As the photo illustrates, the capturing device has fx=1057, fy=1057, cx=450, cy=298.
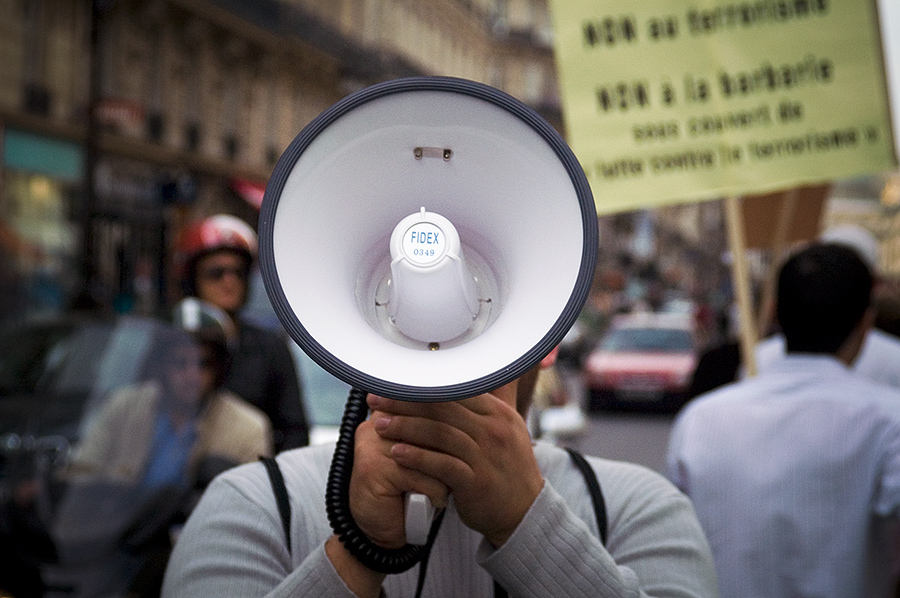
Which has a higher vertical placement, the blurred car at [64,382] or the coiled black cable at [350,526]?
the blurred car at [64,382]

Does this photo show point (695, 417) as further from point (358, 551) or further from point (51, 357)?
point (51, 357)

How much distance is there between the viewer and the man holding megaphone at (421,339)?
1140 mm

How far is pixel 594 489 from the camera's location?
1.47 meters

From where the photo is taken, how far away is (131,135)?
64.4 feet

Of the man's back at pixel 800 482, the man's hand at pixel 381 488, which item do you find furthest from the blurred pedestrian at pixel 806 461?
the man's hand at pixel 381 488

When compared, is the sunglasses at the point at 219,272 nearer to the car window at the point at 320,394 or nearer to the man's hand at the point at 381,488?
the car window at the point at 320,394

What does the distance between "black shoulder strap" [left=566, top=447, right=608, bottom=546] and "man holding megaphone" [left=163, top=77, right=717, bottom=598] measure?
95 millimetres

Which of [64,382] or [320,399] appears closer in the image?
[64,382]

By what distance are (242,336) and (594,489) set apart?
274cm

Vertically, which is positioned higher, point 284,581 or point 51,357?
point 51,357

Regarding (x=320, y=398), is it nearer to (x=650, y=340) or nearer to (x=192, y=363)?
(x=192, y=363)

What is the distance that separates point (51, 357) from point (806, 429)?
281 cm

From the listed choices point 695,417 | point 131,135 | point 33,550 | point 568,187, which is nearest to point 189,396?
point 33,550

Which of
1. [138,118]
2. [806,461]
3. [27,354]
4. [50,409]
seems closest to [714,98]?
[806,461]
